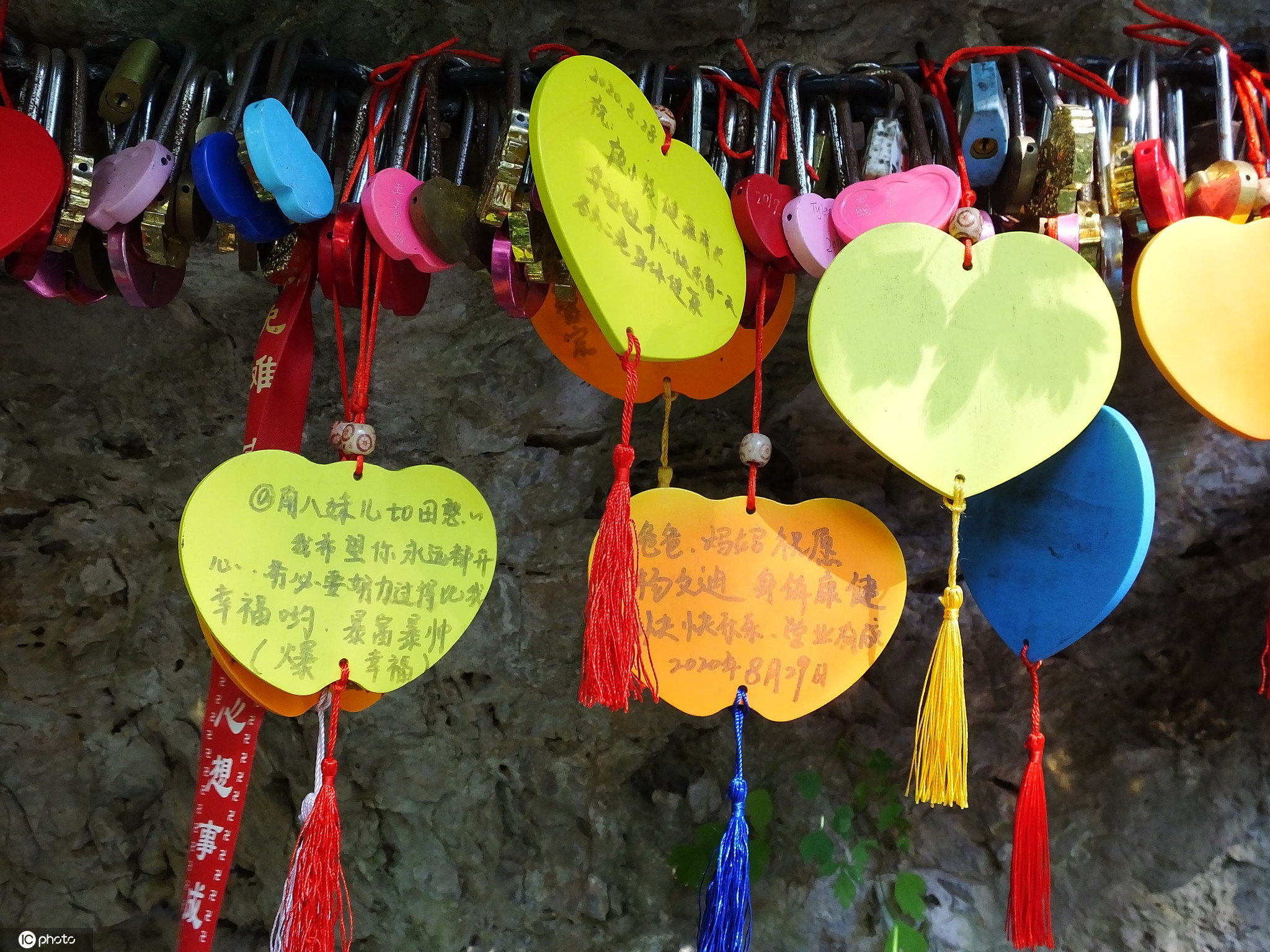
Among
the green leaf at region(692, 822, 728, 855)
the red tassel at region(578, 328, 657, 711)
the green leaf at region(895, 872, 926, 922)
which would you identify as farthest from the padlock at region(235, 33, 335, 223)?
the green leaf at region(895, 872, 926, 922)

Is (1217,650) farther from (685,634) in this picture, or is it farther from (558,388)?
(558,388)

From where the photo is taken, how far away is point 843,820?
2.83 feet

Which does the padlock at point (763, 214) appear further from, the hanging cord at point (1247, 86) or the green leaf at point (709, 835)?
the green leaf at point (709, 835)

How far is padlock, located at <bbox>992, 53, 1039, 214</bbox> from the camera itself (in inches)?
24.5

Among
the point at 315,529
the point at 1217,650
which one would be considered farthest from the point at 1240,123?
the point at 315,529

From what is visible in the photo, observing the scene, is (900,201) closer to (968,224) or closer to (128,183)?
(968,224)

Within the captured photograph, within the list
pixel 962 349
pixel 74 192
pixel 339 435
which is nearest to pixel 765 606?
pixel 962 349

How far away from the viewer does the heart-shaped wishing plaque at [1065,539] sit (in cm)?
58

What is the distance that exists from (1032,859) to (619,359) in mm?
466

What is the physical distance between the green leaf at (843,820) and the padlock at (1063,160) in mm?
556

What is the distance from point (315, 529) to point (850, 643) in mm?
369

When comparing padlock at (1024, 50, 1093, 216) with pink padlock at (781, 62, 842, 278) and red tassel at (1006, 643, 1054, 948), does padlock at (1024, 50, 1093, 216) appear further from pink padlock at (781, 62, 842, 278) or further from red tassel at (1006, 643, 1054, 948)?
red tassel at (1006, 643, 1054, 948)

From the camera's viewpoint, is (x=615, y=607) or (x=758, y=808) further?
(x=758, y=808)

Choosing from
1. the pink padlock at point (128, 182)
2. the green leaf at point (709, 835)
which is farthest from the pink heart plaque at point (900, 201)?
the green leaf at point (709, 835)
